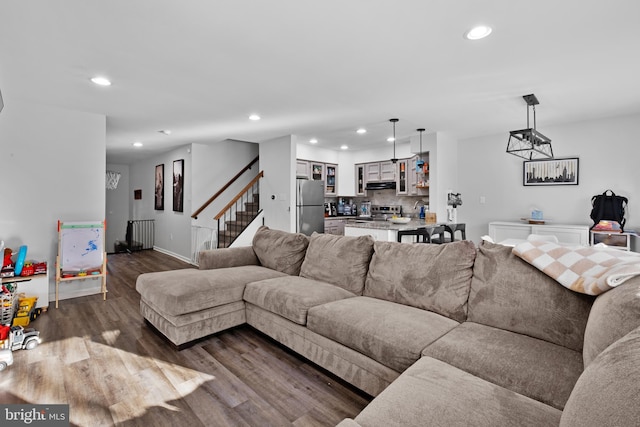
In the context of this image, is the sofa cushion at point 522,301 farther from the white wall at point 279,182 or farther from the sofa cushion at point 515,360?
the white wall at point 279,182

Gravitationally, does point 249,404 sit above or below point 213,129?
below

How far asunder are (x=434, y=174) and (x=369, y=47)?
3777 mm

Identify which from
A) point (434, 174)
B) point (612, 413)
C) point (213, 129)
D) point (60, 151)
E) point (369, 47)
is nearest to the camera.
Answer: point (612, 413)

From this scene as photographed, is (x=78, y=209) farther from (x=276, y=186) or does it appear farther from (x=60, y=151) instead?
(x=276, y=186)

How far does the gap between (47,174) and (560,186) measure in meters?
7.47

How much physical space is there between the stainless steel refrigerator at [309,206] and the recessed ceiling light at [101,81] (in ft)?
11.2

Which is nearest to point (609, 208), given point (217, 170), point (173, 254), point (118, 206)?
point (217, 170)

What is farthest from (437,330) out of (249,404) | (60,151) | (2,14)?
(60,151)

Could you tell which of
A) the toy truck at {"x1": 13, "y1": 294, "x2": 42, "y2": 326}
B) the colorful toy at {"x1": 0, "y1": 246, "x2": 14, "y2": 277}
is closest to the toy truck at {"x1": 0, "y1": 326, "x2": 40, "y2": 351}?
the toy truck at {"x1": 13, "y1": 294, "x2": 42, "y2": 326}

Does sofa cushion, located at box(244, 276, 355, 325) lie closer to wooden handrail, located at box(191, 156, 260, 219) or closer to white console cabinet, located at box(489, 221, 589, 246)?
white console cabinet, located at box(489, 221, 589, 246)

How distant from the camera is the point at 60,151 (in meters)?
4.12

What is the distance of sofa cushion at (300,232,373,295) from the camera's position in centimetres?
275

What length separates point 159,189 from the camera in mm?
8047

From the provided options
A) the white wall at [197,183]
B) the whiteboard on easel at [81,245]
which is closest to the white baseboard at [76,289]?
the whiteboard on easel at [81,245]
